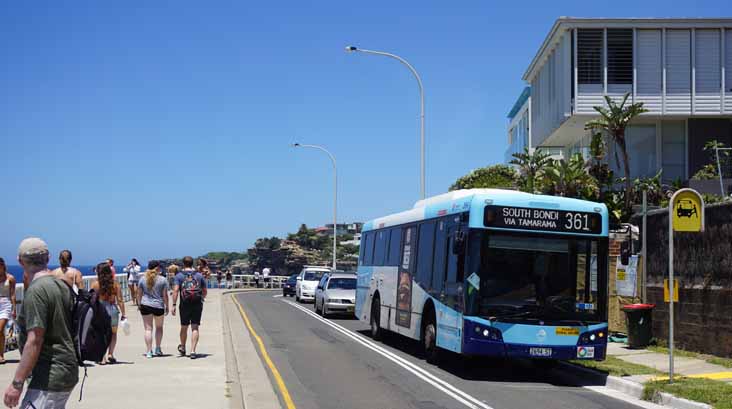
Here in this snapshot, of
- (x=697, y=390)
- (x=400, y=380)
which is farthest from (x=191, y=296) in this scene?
(x=697, y=390)

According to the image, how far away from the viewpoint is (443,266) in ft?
51.3

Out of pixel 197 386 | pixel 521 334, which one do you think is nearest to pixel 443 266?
pixel 521 334

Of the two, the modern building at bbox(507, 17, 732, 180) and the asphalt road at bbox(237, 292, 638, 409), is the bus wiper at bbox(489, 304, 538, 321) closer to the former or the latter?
the asphalt road at bbox(237, 292, 638, 409)

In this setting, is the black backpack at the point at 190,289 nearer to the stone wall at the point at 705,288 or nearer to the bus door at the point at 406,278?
the bus door at the point at 406,278

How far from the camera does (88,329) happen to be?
648 cm

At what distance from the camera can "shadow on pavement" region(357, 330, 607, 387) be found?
14453mm

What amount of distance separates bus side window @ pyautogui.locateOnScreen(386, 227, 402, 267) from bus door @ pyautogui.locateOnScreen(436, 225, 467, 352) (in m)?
4.03

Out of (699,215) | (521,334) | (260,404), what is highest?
(699,215)

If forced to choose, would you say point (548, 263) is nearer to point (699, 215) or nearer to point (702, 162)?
point (699, 215)

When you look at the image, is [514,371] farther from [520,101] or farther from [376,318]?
[520,101]

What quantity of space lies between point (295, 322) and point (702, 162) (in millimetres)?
24904

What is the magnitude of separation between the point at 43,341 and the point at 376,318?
15.9 m

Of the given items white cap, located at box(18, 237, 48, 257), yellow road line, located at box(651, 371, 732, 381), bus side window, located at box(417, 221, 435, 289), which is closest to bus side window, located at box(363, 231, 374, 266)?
bus side window, located at box(417, 221, 435, 289)

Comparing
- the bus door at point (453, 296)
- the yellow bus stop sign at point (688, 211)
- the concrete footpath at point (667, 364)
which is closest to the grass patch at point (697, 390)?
the concrete footpath at point (667, 364)
